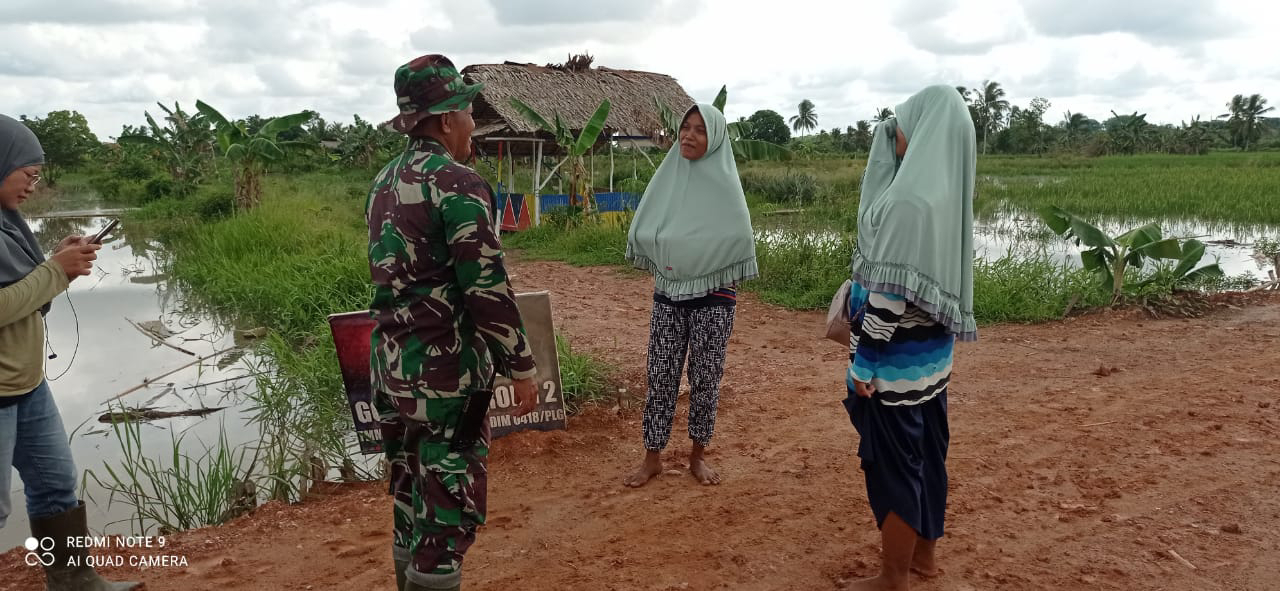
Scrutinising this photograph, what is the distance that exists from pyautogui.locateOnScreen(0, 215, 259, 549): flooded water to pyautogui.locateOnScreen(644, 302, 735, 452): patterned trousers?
200 cm

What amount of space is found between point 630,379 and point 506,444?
1.07 meters

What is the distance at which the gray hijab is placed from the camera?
2.12m

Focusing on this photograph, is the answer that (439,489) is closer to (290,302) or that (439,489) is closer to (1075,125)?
(290,302)

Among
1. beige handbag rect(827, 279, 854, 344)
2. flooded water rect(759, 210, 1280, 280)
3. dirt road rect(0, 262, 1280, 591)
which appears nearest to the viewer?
beige handbag rect(827, 279, 854, 344)

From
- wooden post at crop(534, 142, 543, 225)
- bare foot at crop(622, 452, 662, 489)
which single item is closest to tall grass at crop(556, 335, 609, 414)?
bare foot at crop(622, 452, 662, 489)

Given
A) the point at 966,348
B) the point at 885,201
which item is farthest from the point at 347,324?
the point at 966,348

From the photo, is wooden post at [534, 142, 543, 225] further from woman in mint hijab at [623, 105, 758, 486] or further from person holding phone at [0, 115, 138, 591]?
person holding phone at [0, 115, 138, 591]

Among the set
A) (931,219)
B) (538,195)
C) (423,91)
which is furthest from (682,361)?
(538,195)

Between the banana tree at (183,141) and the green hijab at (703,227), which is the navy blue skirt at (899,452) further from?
the banana tree at (183,141)

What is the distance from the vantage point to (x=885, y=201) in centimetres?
226

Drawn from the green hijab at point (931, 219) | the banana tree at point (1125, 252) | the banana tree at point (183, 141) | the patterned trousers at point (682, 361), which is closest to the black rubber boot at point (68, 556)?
the patterned trousers at point (682, 361)

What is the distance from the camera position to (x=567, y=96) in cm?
1305

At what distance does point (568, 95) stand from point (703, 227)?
34.2 ft

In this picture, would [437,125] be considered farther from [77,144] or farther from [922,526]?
[77,144]
